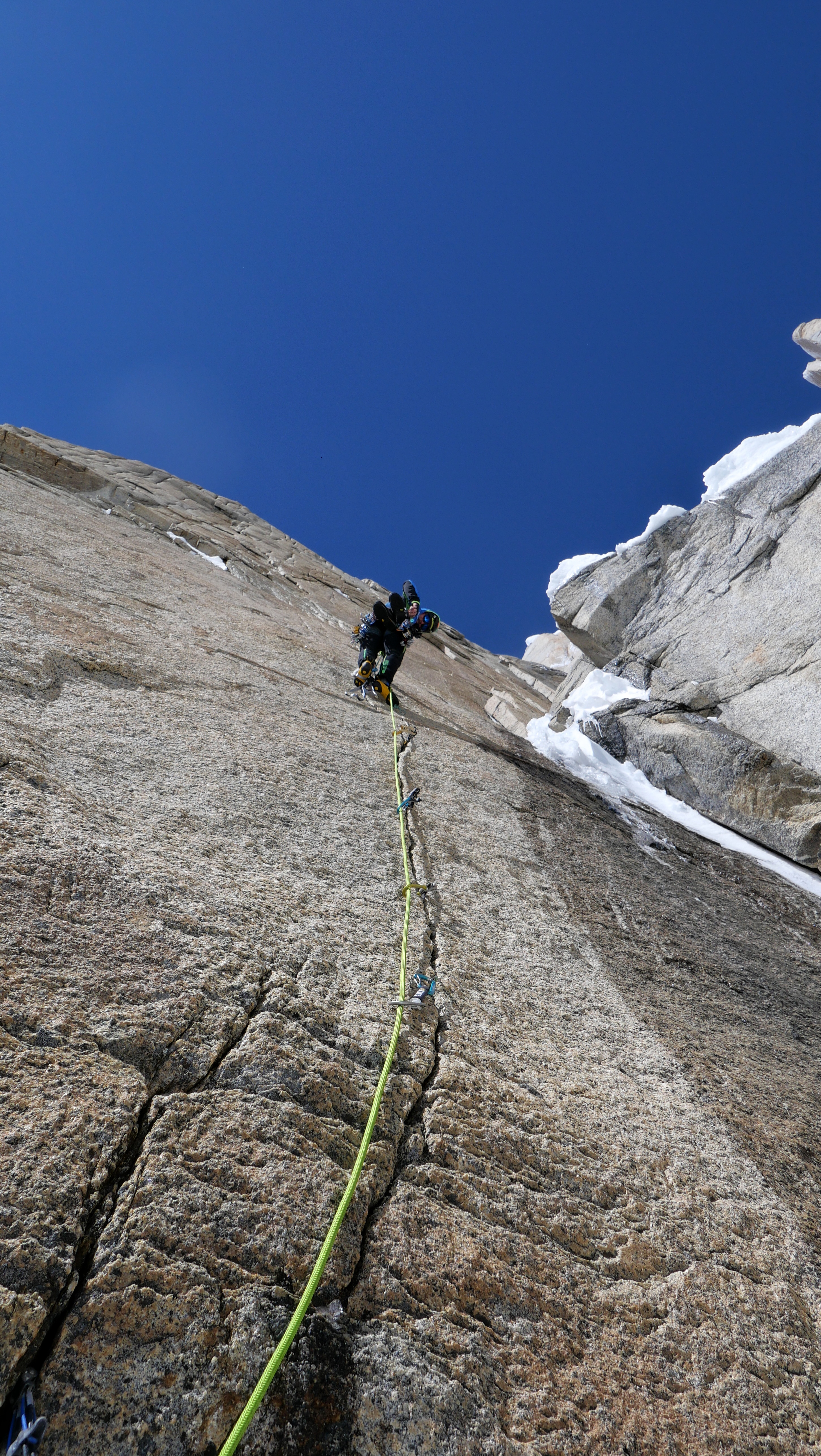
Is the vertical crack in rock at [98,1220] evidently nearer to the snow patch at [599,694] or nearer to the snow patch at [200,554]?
the snow patch at [599,694]

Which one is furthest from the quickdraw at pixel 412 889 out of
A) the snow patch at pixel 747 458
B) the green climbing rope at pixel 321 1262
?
the snow patch at pixel 747 458

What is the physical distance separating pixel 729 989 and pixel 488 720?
7.31 meters

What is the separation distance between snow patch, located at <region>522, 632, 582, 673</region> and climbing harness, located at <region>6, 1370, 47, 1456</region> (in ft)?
141

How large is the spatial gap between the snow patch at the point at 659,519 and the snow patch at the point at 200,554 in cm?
885

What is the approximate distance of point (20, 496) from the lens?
36.1 ft

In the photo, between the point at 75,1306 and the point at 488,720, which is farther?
the point at 488,720

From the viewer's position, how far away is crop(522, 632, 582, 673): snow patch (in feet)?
154

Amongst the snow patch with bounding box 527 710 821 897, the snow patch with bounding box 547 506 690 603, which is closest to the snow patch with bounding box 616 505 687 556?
the snow patch with bounding box 547 506 690 603

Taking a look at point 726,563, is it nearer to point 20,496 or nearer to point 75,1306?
point 20,496

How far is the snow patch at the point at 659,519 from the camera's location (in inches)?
542

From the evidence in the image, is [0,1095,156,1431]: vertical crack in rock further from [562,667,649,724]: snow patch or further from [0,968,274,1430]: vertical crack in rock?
[562,667,649,724]: snow patch

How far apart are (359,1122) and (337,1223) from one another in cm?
52

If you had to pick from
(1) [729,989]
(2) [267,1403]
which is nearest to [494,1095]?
(2) [267,1403]

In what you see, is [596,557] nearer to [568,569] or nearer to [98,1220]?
[568,569]
